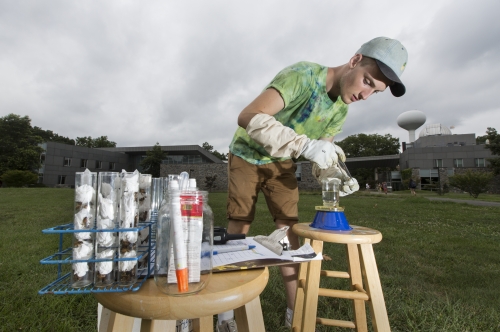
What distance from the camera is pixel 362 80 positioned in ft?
4.78

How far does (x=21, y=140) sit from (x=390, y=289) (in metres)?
34.1

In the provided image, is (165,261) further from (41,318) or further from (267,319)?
(41,318)

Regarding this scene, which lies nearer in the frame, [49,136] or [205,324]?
[205,324]

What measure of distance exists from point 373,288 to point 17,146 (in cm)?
3450

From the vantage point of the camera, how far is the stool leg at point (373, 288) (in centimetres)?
123

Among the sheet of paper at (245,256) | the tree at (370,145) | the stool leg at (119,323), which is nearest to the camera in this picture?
the stool leg at (119,323)

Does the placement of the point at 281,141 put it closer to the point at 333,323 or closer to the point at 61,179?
the point at 333,323

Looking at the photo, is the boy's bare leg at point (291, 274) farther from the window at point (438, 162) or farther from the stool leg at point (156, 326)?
the window at point (438, 162)

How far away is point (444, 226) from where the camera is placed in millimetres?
5918

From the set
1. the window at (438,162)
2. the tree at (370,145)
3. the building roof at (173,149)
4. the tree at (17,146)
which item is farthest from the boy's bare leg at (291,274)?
the tree at (370,145)

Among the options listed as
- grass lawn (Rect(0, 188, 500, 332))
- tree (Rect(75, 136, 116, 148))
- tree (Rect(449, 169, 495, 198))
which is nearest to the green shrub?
grass lawn (Rect(0, 188, 500, 332))

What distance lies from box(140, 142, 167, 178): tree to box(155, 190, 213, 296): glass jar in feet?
101

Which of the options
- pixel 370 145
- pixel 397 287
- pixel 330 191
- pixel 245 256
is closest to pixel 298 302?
pixel 330 191

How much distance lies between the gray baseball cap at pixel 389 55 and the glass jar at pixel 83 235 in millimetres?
1413
